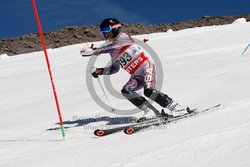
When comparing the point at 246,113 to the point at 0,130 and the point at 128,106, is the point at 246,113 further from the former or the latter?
the point at 0,130

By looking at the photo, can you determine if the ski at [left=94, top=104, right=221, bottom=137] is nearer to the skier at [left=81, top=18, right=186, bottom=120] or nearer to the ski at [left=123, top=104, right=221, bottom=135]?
the ski at [left=123, top=104, right=221, bottom=135]

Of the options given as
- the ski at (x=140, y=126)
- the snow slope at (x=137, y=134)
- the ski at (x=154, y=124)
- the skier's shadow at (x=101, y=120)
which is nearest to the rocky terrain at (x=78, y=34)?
the snow slope at (x=137, y=134)

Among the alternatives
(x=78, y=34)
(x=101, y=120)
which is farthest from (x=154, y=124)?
(x=78, y=34)

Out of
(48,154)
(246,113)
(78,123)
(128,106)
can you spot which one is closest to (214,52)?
(128,106)

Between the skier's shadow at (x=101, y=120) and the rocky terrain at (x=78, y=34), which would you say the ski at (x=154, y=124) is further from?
the rocky terrain at (x=78, y=34)

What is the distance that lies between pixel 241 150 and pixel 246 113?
69.2 inches

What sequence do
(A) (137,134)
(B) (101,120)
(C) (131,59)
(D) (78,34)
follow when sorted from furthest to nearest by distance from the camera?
1. (D) (78,34)
2. (B) (101,120)
3. (C) (131,59)
4. (A) (137,134)

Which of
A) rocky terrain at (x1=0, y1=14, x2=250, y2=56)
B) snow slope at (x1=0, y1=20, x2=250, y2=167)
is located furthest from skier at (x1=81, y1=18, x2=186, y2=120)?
rocky terrain at (x1=0, y1=14, x2=250, y2=56)

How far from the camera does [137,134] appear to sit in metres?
5.34

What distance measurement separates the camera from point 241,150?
339cm

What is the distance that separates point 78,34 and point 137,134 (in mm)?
46183

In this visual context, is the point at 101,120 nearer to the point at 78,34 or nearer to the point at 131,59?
the point at 131,59

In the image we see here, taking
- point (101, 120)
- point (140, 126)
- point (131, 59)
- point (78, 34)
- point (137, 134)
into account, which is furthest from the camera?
point (78, 34)

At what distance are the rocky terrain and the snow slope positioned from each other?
3279cm
